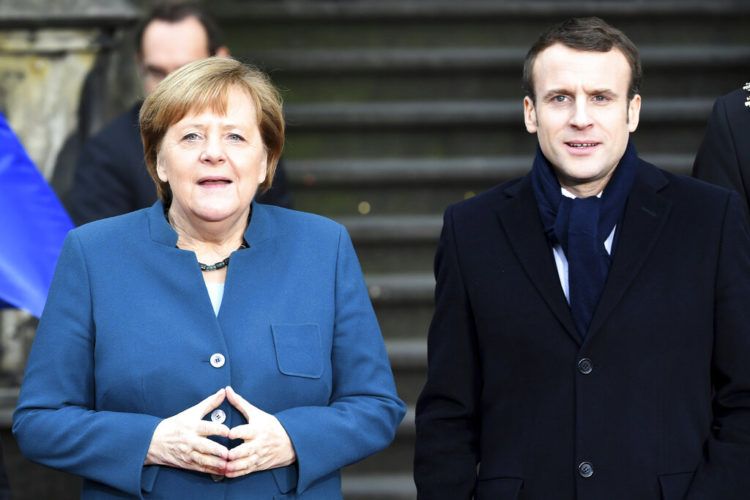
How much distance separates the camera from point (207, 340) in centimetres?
305

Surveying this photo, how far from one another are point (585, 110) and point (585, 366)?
1.82ft

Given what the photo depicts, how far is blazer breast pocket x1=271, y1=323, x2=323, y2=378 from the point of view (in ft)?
10.0

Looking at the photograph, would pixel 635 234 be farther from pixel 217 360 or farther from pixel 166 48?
pixel 166 48

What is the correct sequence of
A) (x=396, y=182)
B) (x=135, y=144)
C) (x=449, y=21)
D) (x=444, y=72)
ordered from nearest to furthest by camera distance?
(x=135, y=144) < (x=396, y=182) < (x=444, y=72) < (x=449, y=21)

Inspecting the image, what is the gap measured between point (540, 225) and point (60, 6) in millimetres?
2777

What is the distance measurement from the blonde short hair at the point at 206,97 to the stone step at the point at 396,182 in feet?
9.06

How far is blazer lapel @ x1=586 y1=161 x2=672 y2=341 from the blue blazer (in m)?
0.52

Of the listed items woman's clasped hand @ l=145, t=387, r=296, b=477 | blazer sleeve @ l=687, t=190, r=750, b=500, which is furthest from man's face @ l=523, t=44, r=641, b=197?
woman's clasped hand @ l=145, t=387, r=296, b=477

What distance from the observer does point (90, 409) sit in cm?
306

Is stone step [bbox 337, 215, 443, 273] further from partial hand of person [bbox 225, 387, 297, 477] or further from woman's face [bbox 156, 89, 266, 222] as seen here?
partial hand of person [bbox 225, 387, 297, 477]

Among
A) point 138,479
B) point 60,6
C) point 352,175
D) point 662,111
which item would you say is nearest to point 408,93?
point 352,175

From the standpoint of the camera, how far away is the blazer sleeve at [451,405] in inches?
125

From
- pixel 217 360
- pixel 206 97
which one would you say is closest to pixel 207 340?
pixel 217 360

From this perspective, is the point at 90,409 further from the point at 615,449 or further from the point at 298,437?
the point at 615,449
